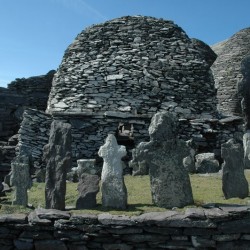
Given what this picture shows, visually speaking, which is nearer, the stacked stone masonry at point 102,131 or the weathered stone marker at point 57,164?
the weathered stone marker at point 57,164

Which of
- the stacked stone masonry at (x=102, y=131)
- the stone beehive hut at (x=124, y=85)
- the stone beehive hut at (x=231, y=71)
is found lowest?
the stacked stone masonry at (x=102, y=131)

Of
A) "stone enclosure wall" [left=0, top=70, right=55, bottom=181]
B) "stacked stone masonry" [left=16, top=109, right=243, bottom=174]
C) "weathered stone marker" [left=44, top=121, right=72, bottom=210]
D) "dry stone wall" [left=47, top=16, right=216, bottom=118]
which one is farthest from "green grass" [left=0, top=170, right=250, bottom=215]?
"stone enclosure wall" [left=0, top=70, right=55, bottom=181]

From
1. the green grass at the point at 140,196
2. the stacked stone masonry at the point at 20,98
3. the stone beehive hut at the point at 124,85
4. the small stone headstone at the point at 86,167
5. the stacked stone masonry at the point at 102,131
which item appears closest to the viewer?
the green grass at the point at 140,196

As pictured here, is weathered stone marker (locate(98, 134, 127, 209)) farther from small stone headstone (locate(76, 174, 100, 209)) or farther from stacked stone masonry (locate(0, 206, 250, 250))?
stacked stone masonry (locate(0, 206, 250, 250))

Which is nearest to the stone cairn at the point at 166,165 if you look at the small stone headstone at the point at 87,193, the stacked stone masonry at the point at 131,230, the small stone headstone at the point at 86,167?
the stacked stone masonry at the point at 131,230

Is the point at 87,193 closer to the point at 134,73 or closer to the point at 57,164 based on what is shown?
the point at 57,164

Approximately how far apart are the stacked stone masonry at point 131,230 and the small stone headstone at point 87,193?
0.52m

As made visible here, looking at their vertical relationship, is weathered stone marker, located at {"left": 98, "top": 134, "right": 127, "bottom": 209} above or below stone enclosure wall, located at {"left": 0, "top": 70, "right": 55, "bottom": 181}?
below

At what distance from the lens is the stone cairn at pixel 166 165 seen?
7008 millimetres

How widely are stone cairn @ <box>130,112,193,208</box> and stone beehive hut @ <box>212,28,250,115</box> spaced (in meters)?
19.8

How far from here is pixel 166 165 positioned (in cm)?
718

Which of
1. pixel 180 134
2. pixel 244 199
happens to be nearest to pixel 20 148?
pixel 180 134

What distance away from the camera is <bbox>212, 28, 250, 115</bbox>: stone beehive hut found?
2712 centimetres

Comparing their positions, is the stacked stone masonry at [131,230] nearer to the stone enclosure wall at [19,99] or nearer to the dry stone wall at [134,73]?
the dry stone wall at [134,73]
